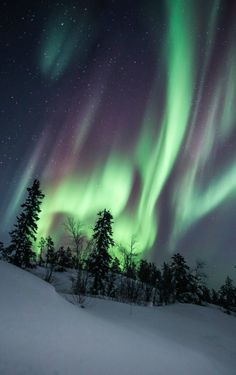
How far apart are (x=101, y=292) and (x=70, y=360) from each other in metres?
36.0

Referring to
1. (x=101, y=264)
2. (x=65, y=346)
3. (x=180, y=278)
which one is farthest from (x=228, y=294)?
(x=65, y=346)

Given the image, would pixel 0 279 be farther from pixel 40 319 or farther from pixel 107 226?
pixel 107 226

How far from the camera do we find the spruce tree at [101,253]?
3778cm

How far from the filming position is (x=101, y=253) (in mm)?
38938

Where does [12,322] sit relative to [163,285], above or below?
below

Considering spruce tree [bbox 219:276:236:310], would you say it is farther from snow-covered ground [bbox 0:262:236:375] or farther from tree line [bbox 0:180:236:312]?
snow-covered ground [bbox 0:262:236:375]

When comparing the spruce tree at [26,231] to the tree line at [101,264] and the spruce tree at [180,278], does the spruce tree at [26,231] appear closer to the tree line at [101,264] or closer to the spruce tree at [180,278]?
the tree line at [101,264]

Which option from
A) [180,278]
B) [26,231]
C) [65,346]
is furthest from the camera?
[180,278]

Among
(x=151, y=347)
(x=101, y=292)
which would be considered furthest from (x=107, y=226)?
(x=151, y=347)

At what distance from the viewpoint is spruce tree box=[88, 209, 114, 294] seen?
37781 mm

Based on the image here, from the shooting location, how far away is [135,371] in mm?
5641

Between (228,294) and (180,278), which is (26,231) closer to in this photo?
(180,278)

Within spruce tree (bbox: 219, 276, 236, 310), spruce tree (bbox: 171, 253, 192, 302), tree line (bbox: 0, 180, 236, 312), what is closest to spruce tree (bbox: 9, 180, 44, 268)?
tree line (bbox: 0, 180, 236, 312)

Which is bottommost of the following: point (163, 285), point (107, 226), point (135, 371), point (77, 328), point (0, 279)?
point (135, 371)
